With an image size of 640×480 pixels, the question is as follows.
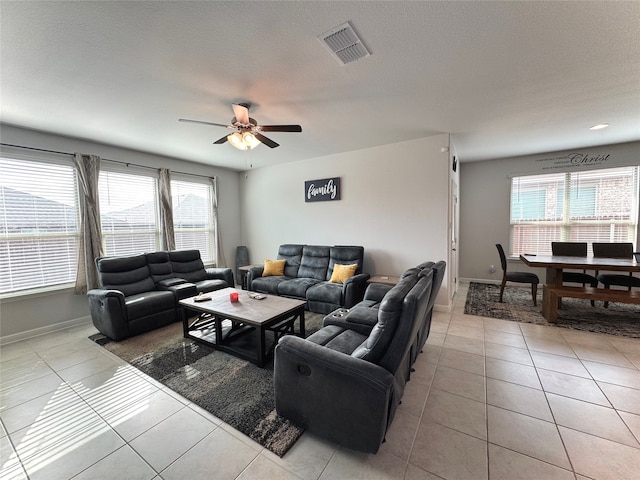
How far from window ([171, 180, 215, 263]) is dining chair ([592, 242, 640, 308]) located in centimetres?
699

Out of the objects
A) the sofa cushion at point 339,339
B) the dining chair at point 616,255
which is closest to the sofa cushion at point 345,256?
the sofa cushion at point 339,339

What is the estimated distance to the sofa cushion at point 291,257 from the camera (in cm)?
483

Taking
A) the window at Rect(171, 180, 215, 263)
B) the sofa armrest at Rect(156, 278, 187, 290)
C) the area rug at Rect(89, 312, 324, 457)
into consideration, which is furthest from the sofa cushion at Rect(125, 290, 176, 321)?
the window at Rect(171, 180, 215, 263)

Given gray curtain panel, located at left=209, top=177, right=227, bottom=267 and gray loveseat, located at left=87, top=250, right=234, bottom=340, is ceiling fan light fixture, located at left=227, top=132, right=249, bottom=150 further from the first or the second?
gray curtain panel, located at left=209, top=177, right=227, bottom=267

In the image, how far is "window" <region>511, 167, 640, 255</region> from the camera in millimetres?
4465

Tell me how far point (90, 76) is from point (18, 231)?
2530 millimetres

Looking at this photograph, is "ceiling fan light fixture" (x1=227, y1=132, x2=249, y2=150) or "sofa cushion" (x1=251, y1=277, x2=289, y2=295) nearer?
"ceiling fan light fixture" (x1=227, y1=132, x2=249, y2=150)

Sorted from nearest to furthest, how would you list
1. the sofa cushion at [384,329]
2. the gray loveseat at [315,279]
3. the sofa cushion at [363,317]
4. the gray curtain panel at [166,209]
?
the sofa cushion at [384,329] < the sofa cushion at [363,317] < the gray loveseat at [315,279] < the gray curtain panel at [166,209]

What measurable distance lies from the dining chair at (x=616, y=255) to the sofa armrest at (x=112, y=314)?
22.0ft

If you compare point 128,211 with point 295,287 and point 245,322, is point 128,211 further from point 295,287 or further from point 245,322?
point 245,322

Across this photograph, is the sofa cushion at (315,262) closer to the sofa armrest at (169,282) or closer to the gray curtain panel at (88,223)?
the sofa armrest at (169,282)

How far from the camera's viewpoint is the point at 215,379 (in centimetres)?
227

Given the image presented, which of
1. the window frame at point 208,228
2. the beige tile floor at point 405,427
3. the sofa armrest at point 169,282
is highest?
the window frame at point 208,228

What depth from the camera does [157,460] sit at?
1505 millimetres
